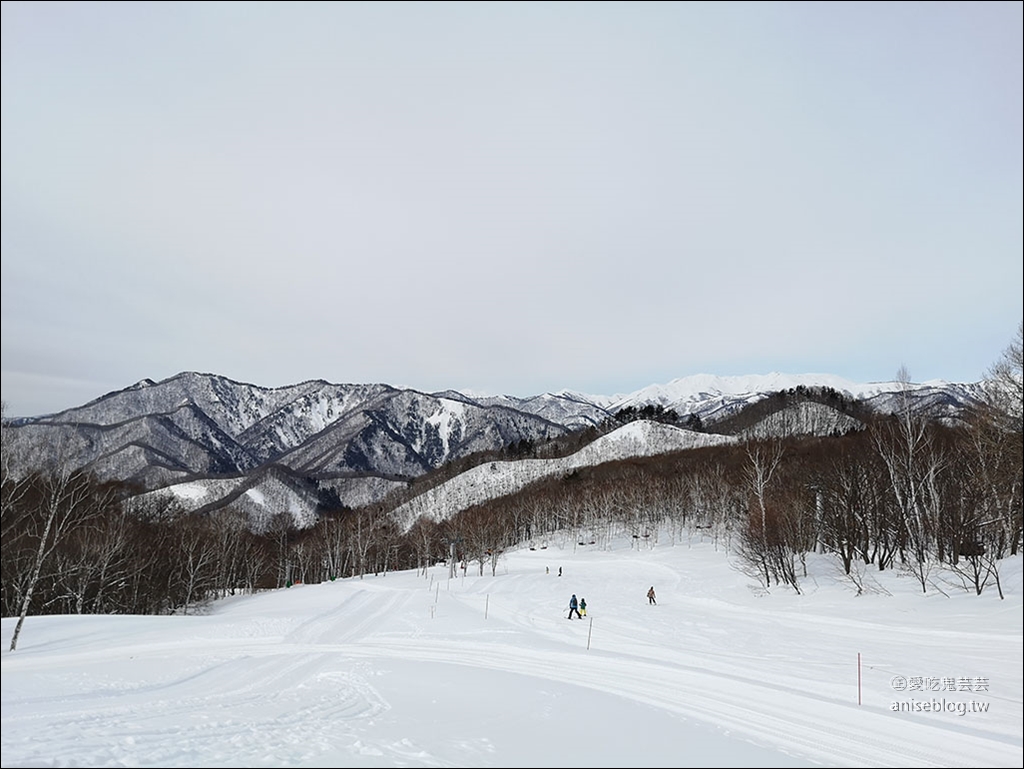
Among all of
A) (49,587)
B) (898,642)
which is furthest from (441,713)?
(49,587)

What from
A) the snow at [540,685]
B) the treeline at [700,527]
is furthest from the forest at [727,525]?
the snow at [540,685]

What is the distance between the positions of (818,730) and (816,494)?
4626 centimetres

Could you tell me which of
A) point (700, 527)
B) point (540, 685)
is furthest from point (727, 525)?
point (540, 685)

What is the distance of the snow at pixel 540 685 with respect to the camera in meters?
10.1

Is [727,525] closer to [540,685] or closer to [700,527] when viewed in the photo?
[700,527]

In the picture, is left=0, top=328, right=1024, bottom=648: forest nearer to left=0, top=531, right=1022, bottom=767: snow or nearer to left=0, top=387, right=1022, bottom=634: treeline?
left=0, top=387, right=1022, bottom=634: treeline

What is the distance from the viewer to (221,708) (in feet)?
41.3

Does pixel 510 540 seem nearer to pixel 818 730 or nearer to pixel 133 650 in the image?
pixel 133 650

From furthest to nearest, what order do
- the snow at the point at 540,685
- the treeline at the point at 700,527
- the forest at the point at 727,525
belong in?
1. the treeline at the point at 700,527
2. the forest at the point at 727,525
3. the snow at the point at 540,685

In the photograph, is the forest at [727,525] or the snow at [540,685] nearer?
the snow at [540,685]

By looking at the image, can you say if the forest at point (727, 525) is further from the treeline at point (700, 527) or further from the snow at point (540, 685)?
the snow at point (540, 685)

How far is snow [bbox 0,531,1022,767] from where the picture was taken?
1012 centimetres

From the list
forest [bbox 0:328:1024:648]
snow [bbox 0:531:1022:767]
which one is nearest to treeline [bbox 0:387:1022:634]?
forest [bbox 0:328:1024:648]

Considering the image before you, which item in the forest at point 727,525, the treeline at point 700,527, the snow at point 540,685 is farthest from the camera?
the treeline at point 700,527
